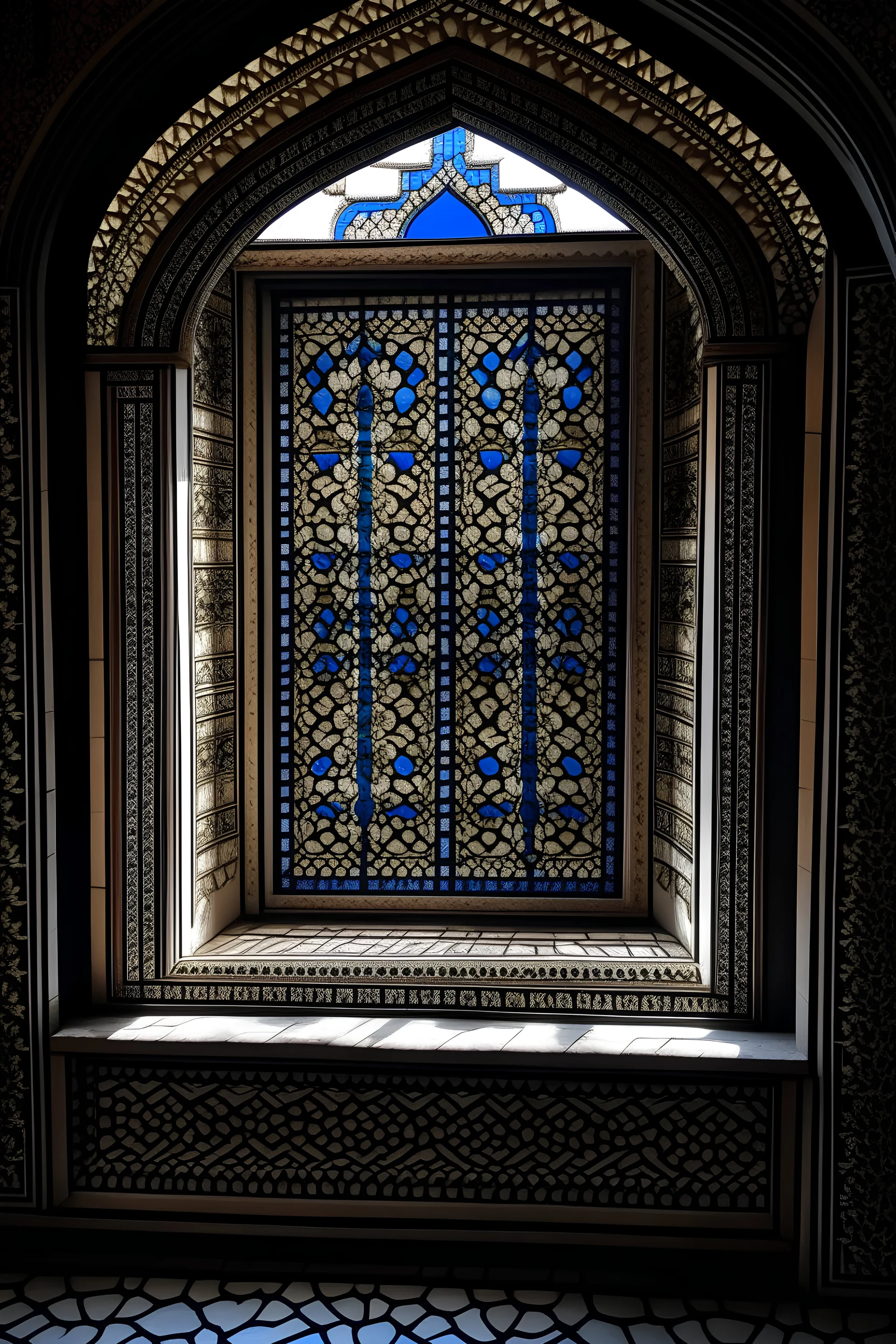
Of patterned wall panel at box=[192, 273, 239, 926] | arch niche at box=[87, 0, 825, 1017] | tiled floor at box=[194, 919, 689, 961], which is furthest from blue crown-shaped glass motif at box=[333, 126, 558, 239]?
tiled floor at box=[194, 919, 689, 961]

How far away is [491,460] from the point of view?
3193 mm

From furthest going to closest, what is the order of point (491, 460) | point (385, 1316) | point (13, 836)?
point (491, 460) < point (13, 836) < point (385, 1316)

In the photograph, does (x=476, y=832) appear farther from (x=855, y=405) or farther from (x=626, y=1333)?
(x=855, y=405)

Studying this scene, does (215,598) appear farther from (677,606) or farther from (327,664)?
(677,606)

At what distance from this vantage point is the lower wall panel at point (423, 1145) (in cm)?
250

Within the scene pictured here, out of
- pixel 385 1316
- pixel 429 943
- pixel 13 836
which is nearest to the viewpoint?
pixel 385 1316

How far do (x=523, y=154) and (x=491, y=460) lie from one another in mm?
884

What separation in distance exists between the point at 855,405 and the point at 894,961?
1318 mm

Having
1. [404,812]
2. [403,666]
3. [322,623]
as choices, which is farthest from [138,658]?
[404,812]

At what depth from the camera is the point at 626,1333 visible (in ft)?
7.44

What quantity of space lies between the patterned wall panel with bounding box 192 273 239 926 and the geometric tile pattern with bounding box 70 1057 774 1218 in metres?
0.55

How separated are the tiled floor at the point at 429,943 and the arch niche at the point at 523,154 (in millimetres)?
165

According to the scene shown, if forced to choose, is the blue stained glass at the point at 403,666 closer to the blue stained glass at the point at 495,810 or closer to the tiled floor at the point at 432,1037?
the blue stained glass at the point at 495,810

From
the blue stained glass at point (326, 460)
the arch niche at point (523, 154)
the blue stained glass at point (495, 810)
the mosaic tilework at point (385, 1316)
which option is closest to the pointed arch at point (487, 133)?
the arch niche at point (523, 154)
